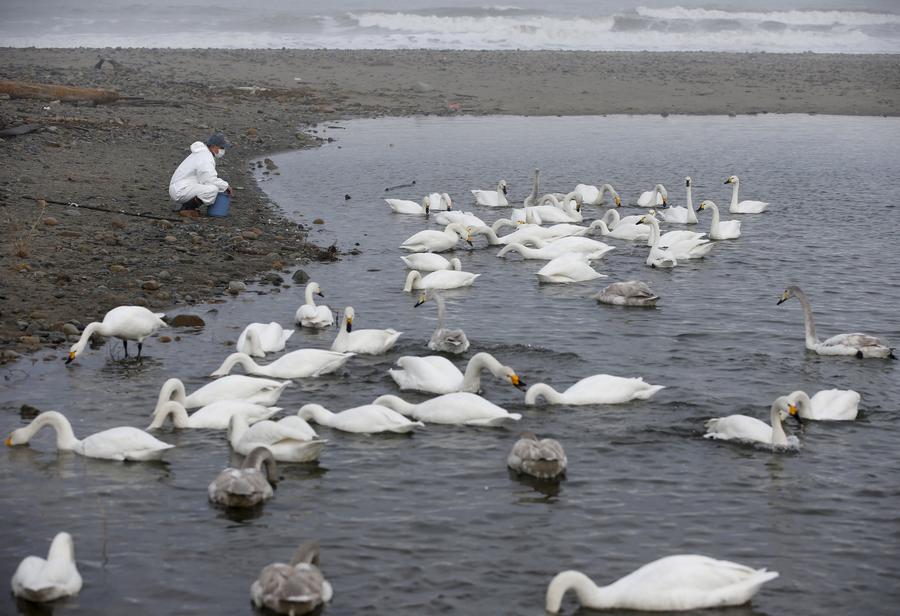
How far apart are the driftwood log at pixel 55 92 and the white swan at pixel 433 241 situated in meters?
13.0

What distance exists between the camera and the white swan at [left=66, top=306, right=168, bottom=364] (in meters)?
11.5

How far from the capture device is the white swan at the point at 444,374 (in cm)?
1087

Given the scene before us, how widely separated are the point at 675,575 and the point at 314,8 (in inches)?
3221

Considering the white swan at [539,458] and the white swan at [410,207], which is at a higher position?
the white swan at [410,207]

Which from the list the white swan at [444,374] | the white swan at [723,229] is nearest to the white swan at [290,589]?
the white swan at [444,374]

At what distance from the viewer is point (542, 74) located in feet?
144

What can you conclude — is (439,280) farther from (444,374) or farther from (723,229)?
(723,229)

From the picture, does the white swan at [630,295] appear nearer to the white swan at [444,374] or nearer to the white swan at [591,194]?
the white swan at [444,374]

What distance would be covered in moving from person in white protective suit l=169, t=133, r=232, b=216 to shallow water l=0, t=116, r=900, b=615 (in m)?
1.68

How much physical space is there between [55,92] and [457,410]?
20.6m

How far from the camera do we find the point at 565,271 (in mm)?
15797

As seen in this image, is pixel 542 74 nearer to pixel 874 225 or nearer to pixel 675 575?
pixel 874 225

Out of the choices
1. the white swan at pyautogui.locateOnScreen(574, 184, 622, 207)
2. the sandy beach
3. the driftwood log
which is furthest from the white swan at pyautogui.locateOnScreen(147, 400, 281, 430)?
the driftwood log

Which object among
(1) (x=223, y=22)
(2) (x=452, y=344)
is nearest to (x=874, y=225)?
(2) (x=452, y=344)
